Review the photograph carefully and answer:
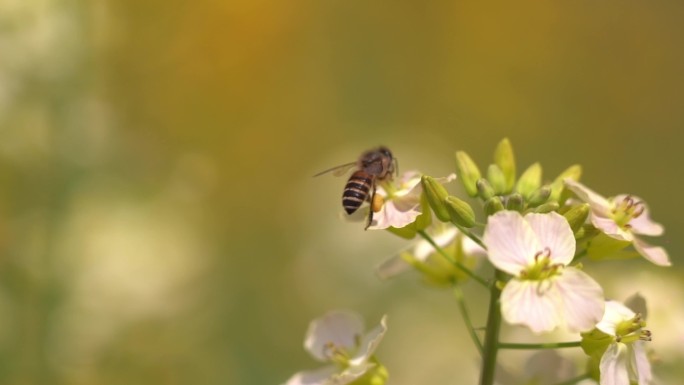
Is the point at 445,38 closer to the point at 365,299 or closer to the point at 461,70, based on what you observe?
the point at 461,70

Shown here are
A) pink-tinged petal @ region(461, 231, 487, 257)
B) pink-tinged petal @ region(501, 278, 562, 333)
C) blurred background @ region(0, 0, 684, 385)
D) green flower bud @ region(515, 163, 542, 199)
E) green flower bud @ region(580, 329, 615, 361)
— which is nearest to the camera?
pink-tinged petal @ region(501, 278, 562, 333)

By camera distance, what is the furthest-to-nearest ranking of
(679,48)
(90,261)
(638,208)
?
(679,48) < (90,261) < (638,208)

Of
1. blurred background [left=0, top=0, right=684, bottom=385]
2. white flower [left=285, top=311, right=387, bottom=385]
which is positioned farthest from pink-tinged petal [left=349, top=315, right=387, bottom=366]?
blurred background [left=0, top=0, right=684, bottom=385]

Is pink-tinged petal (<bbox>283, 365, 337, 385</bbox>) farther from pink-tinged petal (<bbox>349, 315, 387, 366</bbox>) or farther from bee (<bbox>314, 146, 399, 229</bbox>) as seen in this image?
bee (<bbox>314, 146, 399, 229</bbox>)

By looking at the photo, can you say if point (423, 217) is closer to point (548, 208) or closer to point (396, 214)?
point (396, 214)

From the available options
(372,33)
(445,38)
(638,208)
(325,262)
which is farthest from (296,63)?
(638,208)

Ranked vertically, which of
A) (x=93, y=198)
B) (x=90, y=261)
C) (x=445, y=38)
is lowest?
(x=90, y=261)

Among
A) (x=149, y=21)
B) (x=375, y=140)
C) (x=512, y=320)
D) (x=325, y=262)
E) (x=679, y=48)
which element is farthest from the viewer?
(x=679, y=48)
